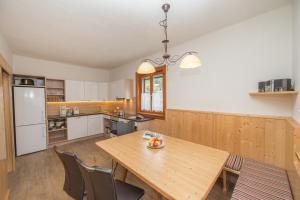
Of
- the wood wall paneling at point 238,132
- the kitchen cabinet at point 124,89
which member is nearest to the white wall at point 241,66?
the wood wall paneling at point 238,132

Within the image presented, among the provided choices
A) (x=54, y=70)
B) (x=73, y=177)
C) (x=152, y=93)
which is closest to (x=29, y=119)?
(x=54, y=70)

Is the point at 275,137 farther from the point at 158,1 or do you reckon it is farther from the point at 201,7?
the point at 158,1

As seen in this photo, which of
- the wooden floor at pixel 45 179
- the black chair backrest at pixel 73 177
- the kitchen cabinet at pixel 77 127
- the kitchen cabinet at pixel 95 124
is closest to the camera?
the black chair backrest at pixel 73 177

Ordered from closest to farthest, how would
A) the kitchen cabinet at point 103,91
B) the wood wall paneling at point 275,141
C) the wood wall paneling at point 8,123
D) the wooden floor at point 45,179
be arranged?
1. the wood wall paneling at point 275,141
2. the wooden floor at point 45,179
3. the wood wall paneling at point 8,123
4. the kitchen cabinet at point 103,91

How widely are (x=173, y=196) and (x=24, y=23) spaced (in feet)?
9.87

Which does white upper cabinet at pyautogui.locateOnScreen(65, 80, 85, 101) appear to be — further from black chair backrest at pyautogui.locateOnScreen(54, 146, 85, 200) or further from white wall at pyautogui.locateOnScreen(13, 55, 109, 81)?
black chair backrest at pyautogui.locateOnScreen(54, 146, 85, 200)

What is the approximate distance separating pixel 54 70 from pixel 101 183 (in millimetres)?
4415

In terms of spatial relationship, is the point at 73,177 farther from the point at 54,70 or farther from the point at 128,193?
the point at 54,70

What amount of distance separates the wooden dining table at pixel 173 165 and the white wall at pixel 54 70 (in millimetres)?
3540

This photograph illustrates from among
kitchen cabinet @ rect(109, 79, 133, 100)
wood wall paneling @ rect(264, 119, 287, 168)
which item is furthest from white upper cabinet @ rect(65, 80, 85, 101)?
wood wall paneling @ rect(264, 119, 287, 168)

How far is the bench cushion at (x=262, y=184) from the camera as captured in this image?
1243 millimetres

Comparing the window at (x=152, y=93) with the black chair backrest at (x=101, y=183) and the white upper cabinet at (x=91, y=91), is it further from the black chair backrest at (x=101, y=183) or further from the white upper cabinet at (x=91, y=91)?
the black chair backrest at (x=101, y=183)

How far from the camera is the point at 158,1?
63.6 inches

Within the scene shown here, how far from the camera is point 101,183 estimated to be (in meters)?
1.07
